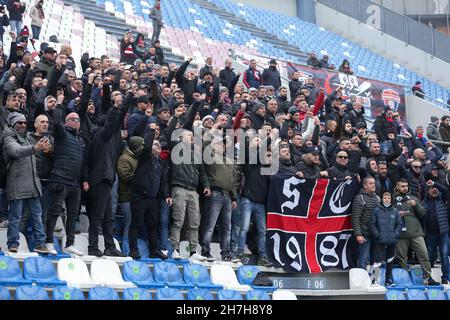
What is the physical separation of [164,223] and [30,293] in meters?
2.85

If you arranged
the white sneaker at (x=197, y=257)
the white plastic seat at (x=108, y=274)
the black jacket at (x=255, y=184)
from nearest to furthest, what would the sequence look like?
the white plastic seat at (x=108, y=274) → the white sneaker at (x=197, y=257) → the black jacket at (x=255, y=184)

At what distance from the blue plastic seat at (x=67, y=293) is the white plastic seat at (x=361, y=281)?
14.6 ft

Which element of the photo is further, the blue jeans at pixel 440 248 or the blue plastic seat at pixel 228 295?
the blue jeans at pixel 440 248

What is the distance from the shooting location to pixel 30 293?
8.97 meters

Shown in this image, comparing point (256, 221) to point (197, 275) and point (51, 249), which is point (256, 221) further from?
point (51, 249)

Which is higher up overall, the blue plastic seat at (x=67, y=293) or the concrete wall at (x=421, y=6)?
the concrete wall at (x=421, y=6)

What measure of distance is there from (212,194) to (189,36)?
40.9ft

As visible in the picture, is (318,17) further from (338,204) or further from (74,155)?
(74,155)

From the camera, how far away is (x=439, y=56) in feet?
94.8

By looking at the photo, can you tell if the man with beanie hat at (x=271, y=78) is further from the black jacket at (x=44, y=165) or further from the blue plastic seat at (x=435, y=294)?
the black jacket at (x=44, y=165)

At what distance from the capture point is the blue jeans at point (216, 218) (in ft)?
38.7

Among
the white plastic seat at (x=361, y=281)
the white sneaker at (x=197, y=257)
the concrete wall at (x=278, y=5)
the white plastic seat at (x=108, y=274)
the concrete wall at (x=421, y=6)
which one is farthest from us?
the concrete wall at (x=421, y=6)

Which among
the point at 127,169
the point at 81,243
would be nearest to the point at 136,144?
the point at 127,169

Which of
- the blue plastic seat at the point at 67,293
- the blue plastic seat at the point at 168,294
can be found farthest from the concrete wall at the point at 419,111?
the blue plastic seat at the point at 67,293
